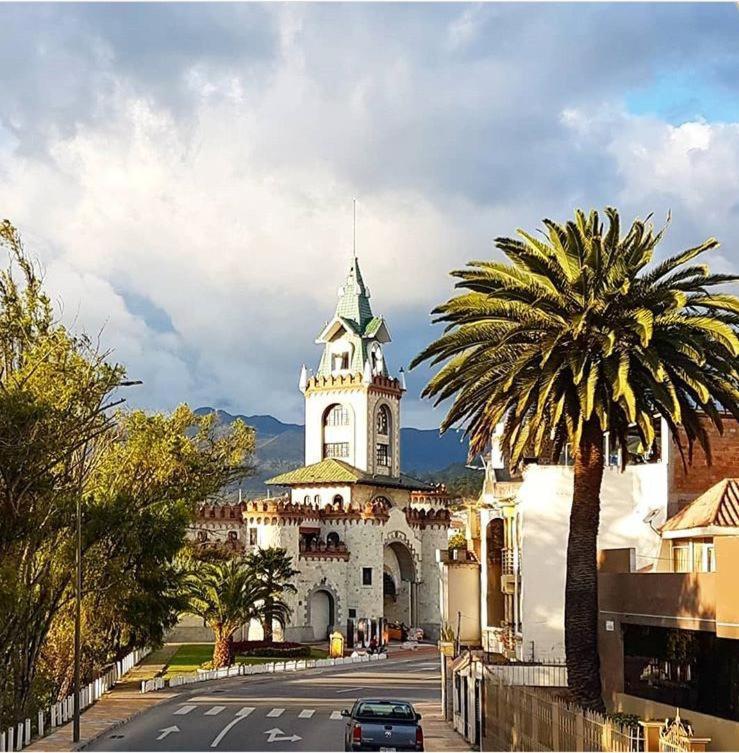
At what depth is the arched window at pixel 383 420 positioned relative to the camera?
101 meters

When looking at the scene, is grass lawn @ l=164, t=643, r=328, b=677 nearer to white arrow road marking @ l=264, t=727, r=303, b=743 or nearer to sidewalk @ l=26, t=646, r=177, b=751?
sidewalk @ l=26, t=646, r=177, b=751

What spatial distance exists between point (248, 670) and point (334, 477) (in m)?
30.5

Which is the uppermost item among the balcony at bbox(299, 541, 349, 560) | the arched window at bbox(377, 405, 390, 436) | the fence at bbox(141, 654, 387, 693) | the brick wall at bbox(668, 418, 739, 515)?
the arched window at bbox(377, 405, 390, 436)

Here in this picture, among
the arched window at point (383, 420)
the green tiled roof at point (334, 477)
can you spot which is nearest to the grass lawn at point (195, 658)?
the green tiled roof at point (334, 477)

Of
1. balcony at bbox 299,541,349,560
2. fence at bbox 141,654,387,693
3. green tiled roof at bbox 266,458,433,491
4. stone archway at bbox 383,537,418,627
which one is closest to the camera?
fence at bbox 141,654,387,693

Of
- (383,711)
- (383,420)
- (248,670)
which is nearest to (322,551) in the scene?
(383,420)

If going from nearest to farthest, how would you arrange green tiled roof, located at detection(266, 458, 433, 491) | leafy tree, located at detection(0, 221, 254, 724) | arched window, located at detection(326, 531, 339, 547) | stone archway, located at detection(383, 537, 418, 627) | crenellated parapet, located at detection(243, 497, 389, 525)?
leafy tree, located at detection(0, 221, 254, 724) < crenellated parapet, located at detection(243, 497, 389, 525) < arched window, located at detection(326, 531, 339, 547) < stone archway, located at detection(383, 537, 418, 627) < green tiled roof, located at detection(266, 458, 433, 491)

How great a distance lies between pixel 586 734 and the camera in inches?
928

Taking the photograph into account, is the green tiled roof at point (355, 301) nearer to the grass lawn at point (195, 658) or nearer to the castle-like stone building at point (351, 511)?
the castle-like stone building at point (351, 511)

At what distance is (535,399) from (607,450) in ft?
35.0

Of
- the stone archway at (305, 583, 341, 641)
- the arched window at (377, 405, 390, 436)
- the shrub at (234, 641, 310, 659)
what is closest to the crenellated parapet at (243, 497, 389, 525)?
the stone archway at (305, 583, 341, 641)

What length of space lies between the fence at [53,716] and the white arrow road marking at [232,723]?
18.2ft

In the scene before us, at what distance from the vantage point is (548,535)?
3812 cm

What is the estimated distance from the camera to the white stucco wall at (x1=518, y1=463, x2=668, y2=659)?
123ft
